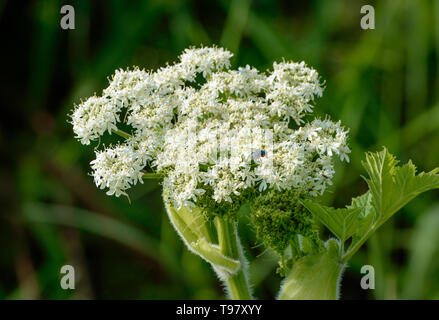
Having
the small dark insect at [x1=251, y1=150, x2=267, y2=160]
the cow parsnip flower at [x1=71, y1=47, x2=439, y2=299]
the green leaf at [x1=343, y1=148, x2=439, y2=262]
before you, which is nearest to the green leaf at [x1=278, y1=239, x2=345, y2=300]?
the cow parsnip flower at [x1=71, y1=47, x2=439, y2=299]

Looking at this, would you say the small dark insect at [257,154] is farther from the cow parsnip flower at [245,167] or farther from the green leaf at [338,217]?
the green leaf at [338,217]

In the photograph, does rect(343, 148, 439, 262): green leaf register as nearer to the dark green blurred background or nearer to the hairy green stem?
the hairy green stem

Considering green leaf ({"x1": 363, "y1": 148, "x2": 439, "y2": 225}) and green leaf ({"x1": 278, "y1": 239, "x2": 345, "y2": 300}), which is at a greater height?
green leaf ({"x1": 363, "y1": 148, "x2": 439, "y2": 225})

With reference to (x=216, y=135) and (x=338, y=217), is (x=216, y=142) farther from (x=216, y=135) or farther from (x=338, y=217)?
(x=338, y=217)

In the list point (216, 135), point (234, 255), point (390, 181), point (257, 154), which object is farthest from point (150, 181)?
point (390, 181)

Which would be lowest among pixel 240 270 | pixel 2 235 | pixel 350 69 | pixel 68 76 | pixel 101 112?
pixel 240 270
